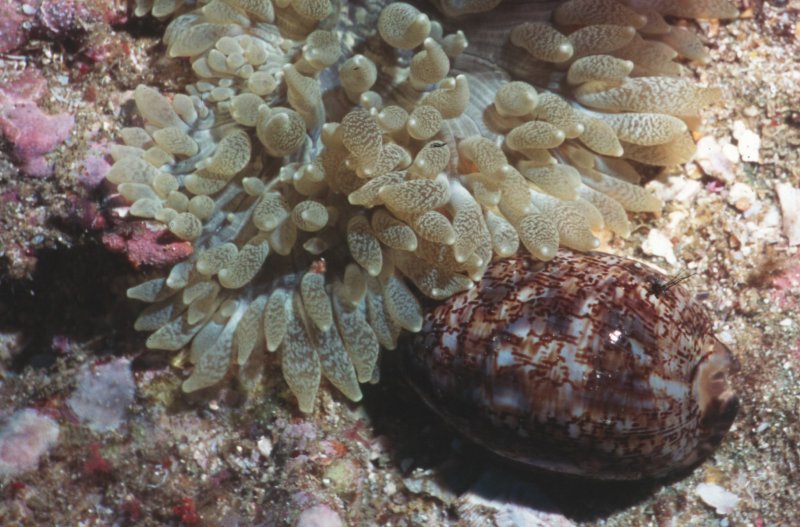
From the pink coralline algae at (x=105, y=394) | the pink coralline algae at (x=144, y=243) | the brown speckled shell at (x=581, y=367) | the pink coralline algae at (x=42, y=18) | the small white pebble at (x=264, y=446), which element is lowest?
the small white pebble at (x=264, y=446)

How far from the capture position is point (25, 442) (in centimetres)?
323

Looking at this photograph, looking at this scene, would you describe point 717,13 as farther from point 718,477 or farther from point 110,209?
point 110,209

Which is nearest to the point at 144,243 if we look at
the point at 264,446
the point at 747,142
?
the point at 264,446

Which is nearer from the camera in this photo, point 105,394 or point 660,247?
point 105,394

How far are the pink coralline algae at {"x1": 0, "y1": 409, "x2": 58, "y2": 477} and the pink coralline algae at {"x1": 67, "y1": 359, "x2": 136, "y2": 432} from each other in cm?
18

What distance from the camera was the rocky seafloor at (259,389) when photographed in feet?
9.87

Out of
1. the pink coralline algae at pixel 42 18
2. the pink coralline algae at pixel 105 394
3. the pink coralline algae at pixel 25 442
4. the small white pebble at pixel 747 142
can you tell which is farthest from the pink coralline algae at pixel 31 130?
the small white pebble at pixel 747 142

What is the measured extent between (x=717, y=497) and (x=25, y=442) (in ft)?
10.4

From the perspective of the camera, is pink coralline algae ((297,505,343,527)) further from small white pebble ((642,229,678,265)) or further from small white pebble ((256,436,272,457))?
small white pebble ((642,229,678,265))

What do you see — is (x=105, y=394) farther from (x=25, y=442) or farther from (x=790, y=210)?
(x=790, y=210)

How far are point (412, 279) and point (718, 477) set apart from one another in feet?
5.42

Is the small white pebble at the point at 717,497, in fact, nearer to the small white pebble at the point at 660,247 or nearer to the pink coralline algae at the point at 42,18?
the small white pebble at the point at 660,247

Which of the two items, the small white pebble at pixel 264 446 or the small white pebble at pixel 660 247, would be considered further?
the small white pebble at pixel 660 247

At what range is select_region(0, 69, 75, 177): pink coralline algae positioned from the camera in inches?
114
